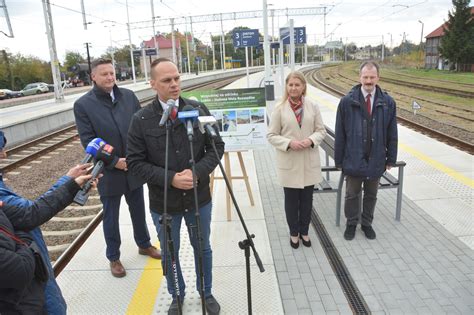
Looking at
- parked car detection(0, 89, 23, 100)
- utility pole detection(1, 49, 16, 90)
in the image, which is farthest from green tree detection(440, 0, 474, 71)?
utility pole detection(1, 49, 16, 90)

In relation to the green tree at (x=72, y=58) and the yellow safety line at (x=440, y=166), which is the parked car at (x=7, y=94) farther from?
the yellow safety line at (x=440, y=166)

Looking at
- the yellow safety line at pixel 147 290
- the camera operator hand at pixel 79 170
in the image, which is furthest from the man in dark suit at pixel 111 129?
the camera operator hand at pixel 79 170

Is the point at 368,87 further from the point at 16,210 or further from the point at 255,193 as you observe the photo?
the point at 16,210

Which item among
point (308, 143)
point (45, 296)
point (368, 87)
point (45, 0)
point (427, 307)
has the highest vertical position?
point (45, 0)

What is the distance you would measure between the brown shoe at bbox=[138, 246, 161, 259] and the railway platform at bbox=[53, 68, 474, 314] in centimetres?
8

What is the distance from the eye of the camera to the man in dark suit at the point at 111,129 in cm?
361

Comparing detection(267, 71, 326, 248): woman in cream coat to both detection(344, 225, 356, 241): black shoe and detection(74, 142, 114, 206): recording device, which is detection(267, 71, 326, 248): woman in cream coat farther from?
detection(74, 142, 114, 206): recording device

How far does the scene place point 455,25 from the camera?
4534 centimetres

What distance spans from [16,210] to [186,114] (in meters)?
1.11

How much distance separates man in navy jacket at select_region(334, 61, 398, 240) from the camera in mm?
4207

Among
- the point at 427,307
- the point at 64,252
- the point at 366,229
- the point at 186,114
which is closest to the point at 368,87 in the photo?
the point at 366,229

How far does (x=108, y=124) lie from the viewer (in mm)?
3664

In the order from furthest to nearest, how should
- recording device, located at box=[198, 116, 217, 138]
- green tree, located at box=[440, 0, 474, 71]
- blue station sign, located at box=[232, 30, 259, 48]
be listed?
green tree, located at box=[440, 0, 474, 71]
blue station sign, located at box=[232, 30, 259, 48]
recording device, located at box=[198, 116, 217, 138]

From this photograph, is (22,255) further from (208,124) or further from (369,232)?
(369,232)
